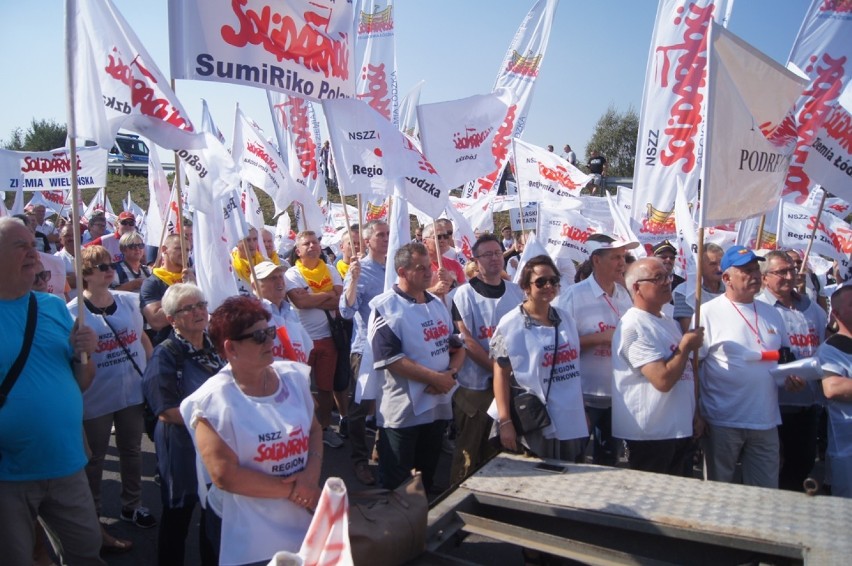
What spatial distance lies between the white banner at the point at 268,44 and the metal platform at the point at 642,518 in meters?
2.81

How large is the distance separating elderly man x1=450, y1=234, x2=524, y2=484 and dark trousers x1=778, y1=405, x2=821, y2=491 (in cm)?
205

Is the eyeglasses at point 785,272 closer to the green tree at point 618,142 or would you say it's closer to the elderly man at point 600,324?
the elderly man at point 600,324

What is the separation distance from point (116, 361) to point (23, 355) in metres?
1.39

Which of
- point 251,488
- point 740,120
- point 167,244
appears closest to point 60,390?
point 251,488

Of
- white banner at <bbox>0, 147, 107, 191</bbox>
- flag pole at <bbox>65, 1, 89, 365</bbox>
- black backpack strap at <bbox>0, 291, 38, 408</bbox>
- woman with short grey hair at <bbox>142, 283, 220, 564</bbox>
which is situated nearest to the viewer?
black backpack strap at <bbox>0, 291, 38, 408</bbox>

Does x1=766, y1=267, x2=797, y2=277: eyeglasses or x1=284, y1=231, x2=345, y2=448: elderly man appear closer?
x1=766, y1=267, x2=797, y2=277: eyeglasses

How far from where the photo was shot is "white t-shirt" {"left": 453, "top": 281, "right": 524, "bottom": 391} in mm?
4465

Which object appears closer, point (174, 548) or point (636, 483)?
point (636, 483)

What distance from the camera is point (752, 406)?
12.3 ft

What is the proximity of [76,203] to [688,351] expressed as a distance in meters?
3.24

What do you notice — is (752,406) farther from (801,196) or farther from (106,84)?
(106,84)

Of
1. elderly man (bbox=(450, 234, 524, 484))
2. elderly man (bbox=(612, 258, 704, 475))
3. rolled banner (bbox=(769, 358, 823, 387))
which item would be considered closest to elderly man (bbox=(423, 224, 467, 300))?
elderly man (bbox=(450, 234, 524, 484))

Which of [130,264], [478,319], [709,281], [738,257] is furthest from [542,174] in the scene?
[130,264]

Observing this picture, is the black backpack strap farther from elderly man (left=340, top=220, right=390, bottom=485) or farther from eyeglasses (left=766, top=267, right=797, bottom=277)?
eyeglasses (left=766, top=267, right=797, bottom=277)
